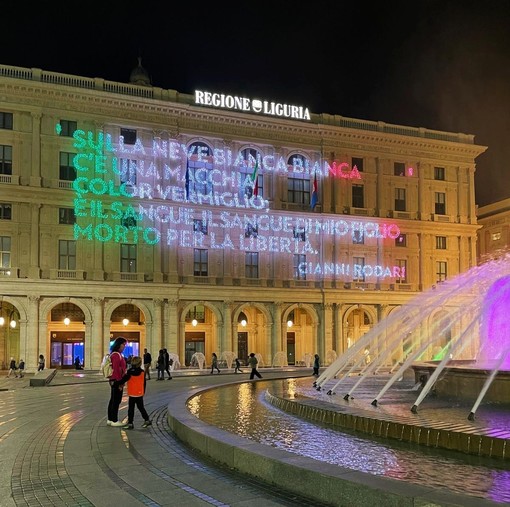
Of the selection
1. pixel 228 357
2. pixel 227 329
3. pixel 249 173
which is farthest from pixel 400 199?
pixel 228 357

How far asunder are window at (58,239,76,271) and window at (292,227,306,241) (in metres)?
18.9

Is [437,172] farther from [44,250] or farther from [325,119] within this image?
[44,250]

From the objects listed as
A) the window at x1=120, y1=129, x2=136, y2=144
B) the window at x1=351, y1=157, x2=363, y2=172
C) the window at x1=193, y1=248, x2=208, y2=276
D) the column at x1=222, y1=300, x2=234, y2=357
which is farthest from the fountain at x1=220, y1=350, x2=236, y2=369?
the window at x1=351, y1=157, x2=363, y2=172

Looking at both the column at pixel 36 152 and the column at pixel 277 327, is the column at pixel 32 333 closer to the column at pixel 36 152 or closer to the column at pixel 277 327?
the column at pixel 36 152

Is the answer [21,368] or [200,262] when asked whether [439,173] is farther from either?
[21,368]

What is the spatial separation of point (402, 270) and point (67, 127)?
32518 millimetres

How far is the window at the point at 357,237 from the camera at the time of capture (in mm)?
55331

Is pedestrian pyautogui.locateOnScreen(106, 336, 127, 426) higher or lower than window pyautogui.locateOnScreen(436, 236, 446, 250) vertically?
lower

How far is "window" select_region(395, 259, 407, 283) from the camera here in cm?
5691

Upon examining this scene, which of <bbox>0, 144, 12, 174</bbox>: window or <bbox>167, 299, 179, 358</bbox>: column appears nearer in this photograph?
<bbox>0, 144, 12, 174</bbox>: window

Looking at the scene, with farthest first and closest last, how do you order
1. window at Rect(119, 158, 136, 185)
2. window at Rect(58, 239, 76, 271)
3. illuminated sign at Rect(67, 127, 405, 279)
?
window at Rect(119, 158, 136, 185) < illuminated sign at Rect(67, 127, 405, 279) < window at Rect(58, 239, 76, 271)

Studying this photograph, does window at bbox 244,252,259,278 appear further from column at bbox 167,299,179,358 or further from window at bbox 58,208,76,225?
window at bbox 58,208,76,225

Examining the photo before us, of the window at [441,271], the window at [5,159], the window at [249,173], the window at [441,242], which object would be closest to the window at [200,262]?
the window at [249,173]

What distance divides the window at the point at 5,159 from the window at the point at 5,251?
16.5 feet
